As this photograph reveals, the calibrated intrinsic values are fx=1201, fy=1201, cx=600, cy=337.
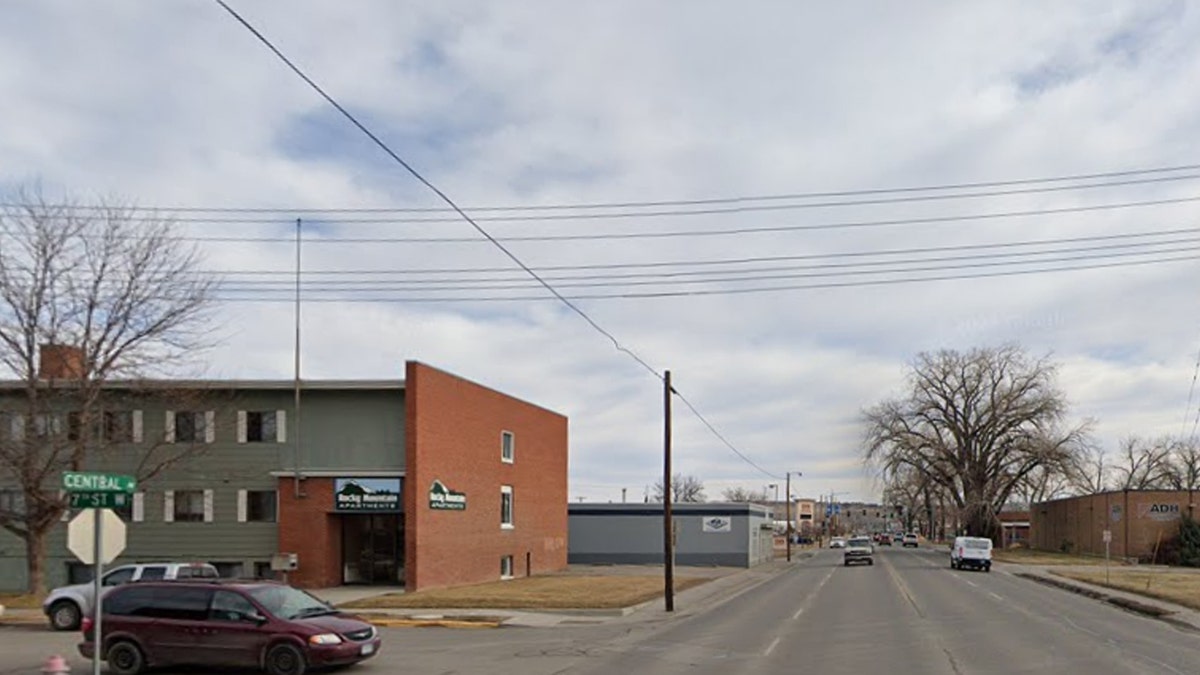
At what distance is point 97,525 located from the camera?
45.3ft

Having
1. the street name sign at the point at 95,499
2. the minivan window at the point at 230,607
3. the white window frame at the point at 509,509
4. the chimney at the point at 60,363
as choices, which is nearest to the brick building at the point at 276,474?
the chimney at the point at 60,363

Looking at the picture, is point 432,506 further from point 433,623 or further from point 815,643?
point 815,643

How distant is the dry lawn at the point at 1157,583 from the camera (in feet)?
121

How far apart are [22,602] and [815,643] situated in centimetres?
2367

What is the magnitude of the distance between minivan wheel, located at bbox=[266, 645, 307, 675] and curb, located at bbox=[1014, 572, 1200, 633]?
19559mm

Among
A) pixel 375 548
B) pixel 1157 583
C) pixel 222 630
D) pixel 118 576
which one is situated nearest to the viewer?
pixel 222 630

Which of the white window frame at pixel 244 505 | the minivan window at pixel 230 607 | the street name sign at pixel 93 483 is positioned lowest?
the minivan window at pixel 230 607

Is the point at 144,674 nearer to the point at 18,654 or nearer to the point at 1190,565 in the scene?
the point at 18,654

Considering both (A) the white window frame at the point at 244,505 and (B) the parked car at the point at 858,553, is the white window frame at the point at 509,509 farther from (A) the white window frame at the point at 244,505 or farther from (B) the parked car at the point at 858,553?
(B) the parked car at the point at 858,553

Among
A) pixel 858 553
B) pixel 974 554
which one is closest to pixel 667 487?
pixel 974 554

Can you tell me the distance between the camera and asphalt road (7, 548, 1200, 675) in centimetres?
1894

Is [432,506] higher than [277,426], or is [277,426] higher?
[277,426]

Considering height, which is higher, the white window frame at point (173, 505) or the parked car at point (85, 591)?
the white window frame at point (173, 505)

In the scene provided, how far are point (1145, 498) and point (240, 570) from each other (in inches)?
2310
